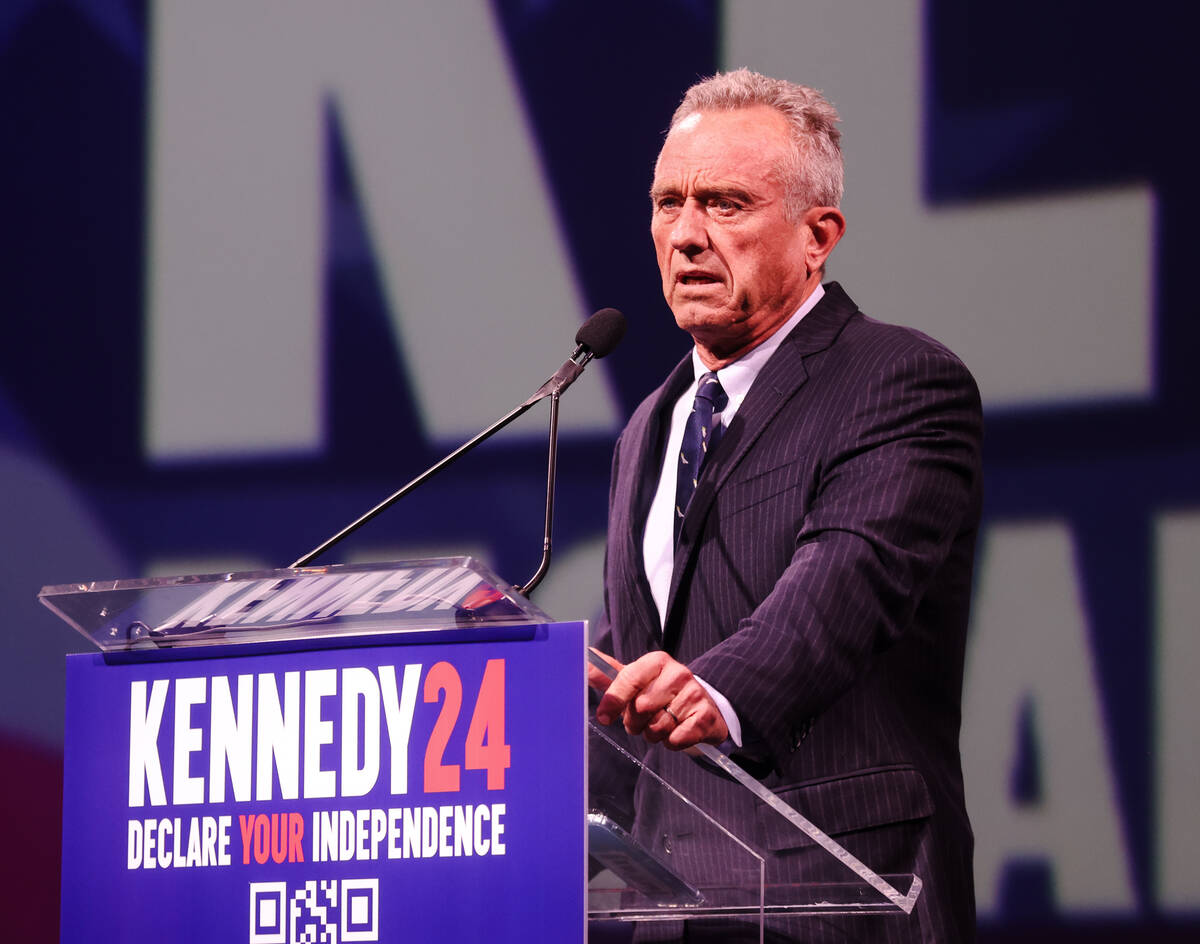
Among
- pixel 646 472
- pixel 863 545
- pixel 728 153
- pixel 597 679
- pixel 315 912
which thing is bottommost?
pixel 315 912

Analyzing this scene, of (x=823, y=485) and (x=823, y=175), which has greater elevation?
(x=823, y=175)

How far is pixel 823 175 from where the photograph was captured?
2176 millimetres

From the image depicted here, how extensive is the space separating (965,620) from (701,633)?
0.36 metres

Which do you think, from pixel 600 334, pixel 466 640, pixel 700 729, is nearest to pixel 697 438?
pixel 600 334

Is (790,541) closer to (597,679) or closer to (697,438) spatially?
(697,438)

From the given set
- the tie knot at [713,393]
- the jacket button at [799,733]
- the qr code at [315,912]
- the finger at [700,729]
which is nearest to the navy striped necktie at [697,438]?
the tie knot at [713,393]

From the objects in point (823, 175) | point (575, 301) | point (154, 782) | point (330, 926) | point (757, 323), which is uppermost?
point (575, 301)

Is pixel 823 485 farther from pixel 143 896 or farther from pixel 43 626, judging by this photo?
pixel 43 626

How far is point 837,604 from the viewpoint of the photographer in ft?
5.22

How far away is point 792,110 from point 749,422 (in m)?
0.52

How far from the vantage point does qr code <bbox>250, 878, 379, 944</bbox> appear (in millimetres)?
1285

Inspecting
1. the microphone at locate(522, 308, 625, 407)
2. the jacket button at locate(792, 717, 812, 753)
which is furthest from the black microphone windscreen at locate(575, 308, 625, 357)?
the jacket button at locate(792, 717, 812, 753)

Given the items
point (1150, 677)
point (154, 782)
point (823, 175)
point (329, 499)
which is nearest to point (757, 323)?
point (823, 175)

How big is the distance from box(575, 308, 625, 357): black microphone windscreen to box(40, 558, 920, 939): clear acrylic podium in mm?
712
